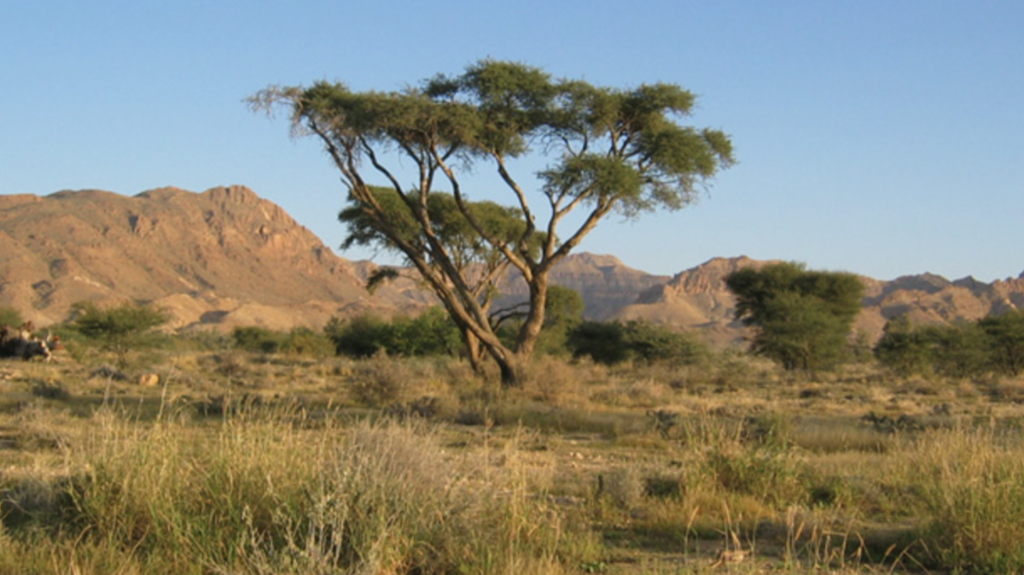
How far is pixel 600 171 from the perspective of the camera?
65.8 feet

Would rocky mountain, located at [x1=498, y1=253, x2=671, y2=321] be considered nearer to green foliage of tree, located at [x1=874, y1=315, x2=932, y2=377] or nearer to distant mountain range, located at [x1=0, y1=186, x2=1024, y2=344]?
distant mountain range, located at [x1=0, y1=186, x2=1024, y2=344]

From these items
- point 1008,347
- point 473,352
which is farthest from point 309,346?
point 1008,347

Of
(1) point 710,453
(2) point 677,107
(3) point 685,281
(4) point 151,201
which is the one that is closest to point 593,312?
(3) point 685,281

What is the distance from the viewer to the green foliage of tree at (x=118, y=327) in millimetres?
34062

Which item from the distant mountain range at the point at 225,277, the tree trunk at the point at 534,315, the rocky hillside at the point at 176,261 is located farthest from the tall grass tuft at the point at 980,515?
the rocky hillside at the point at 176,261

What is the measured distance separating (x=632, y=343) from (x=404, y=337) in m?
10.5

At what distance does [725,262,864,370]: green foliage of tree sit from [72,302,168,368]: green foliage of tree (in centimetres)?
2335

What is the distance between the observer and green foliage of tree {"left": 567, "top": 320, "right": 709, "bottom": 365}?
38.8m

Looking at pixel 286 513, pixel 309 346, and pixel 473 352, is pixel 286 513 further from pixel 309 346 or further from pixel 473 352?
pixel 309 346

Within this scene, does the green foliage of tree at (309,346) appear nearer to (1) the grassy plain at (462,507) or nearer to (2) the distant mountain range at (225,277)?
(2) the distant mountain range at (225,277)

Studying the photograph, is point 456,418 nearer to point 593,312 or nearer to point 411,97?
point 411,97

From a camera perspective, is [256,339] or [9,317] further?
[256,339]

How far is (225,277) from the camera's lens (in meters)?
115

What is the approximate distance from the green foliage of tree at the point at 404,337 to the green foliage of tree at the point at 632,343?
5535 millimetres
